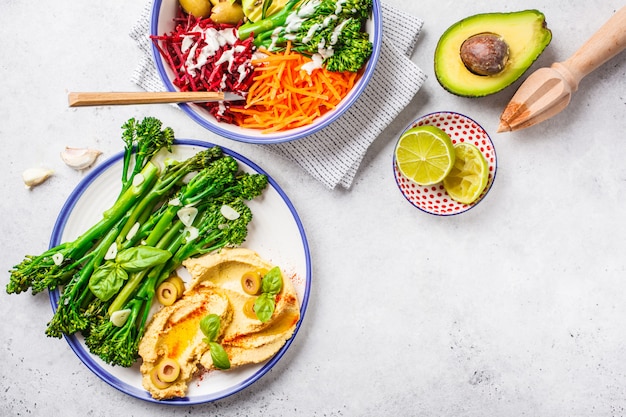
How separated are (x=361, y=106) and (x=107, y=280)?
1.30 meters

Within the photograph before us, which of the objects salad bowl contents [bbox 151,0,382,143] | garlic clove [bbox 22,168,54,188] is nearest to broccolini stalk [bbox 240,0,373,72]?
salad bowl contents [bbox 151,0,382,143]

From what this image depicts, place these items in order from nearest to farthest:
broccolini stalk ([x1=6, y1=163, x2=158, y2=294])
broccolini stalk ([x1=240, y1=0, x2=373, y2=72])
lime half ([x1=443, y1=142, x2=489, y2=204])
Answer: broccolini stalk ([x1=240, y1=0, x2=373, y2=72]), lime half ([x1=443, y1=142, x2=489, y2=204]), broccolini stalk ([x1=6, y1=163, x2=158, y2=294])

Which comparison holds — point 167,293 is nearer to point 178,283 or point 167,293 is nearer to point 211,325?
point 178,283

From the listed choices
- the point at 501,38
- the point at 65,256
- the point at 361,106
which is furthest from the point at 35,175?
the point at 501,38

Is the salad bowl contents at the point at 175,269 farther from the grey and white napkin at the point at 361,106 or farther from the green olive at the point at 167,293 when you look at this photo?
the grey and white napkin at the point at 361,106

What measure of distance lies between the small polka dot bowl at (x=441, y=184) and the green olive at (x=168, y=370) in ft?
4.00

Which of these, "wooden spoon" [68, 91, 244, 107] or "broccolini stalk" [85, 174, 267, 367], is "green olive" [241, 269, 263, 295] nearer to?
"broccolini stalk" [85, 174, 267, 367]

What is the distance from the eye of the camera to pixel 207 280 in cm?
253

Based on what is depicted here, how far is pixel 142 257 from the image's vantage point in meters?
2.38

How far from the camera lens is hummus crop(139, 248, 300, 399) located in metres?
2.47

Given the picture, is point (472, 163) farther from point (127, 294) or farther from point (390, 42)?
point (127, 294)

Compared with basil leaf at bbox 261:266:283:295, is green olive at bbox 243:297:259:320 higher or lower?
lower

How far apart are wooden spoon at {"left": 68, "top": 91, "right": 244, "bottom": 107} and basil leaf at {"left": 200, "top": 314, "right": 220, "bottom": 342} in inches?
34.8

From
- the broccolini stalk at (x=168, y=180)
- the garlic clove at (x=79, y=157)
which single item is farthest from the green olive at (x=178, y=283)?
the garlic clove at (x=79, y=157)
